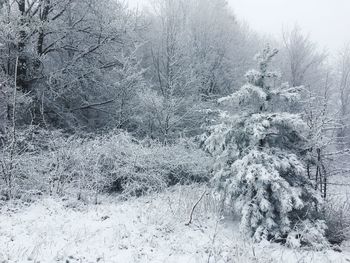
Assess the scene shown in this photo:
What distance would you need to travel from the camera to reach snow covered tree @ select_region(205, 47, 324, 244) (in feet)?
24.5

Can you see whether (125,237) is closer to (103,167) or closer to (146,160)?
(103,167)

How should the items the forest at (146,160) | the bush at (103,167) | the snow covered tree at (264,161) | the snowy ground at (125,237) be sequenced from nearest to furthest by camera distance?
the snowy ground at (125,237), the forest at (146,160), the snow covered tree at (264,161), the bush at (103,167)

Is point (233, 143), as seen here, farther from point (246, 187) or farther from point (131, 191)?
point (131, 191)

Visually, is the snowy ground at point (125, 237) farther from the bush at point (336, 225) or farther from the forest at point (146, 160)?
the bush at point (336, 225)

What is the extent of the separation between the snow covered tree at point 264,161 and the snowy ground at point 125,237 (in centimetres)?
61

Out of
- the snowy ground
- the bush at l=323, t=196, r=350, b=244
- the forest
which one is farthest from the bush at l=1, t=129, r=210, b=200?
the bush at l=323, t=196, r=350, b=244

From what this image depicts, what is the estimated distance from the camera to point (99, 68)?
14656 mm

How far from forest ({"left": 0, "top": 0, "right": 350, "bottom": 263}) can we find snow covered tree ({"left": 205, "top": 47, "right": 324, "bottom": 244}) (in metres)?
0.03

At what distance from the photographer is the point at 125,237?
6750 millimetres

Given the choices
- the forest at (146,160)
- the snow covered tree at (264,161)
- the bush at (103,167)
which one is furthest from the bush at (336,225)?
the bush at (103,167)

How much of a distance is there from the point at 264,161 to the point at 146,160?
15.0ft

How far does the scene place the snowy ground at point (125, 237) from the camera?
5.86m

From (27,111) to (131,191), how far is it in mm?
5294

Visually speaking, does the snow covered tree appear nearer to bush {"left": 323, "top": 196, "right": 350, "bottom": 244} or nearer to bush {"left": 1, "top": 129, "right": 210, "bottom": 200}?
bush {"left": 323, "top": 196, "right": 350, "bottom": 244}
